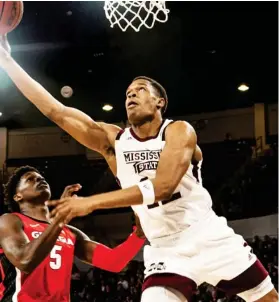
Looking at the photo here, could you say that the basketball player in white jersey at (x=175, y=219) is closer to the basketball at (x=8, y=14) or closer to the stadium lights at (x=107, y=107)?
the basketball at (x=8, y=14)

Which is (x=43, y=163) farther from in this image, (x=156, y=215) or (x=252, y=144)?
(x=156, y=215)

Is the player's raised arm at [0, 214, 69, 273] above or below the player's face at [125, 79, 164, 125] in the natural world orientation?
below

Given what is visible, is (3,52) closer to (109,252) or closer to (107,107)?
(109,252)

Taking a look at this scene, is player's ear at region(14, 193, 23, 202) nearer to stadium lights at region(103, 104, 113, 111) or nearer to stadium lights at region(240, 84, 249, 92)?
stadium lights at region(240, 84, 249, 92)

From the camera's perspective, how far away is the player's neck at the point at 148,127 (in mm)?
3525

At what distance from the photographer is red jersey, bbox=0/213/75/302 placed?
3.65 meters

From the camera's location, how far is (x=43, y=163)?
15117mm

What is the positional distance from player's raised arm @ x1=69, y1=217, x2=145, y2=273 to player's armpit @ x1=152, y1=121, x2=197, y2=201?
950 mm

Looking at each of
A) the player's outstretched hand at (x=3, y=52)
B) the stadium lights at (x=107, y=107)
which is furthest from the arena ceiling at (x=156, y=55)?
the player's outstretched hand at (x=3, y=52)

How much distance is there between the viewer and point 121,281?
11297 mm

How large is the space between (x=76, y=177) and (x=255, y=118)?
4927 millimetres

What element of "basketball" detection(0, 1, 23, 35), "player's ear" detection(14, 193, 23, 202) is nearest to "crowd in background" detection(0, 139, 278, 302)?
"player's ear" detection(14, 193, 23, 202)

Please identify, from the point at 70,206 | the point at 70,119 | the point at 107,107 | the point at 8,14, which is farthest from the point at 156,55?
the point at 70,206

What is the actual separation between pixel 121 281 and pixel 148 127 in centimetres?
818
